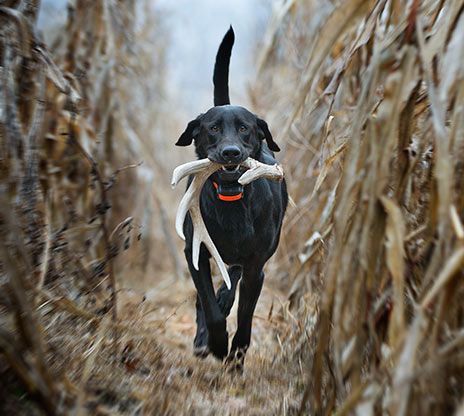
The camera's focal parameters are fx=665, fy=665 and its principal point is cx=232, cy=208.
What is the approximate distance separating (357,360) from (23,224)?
148 cm

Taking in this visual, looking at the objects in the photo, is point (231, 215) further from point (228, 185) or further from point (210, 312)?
point (210, 312)

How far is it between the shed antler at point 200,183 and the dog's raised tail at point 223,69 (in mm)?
670

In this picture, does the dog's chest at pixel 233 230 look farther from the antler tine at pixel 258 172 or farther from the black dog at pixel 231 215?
the antler tine at pixel 258 172

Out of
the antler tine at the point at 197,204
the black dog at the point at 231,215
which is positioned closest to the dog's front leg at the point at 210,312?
the black dog at the point at 231,215

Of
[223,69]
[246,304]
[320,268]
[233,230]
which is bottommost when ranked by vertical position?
[246,304]

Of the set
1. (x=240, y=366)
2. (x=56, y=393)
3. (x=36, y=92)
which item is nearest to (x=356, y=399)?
(x=56, y=393)

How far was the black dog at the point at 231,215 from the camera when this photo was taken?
10.7 ft

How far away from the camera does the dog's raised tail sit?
11.1 ft

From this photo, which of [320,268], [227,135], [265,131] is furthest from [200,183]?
[320,268]

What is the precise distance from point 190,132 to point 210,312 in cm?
93

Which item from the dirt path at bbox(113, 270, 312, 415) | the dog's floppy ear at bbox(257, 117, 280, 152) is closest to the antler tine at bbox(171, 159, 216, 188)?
the dog's floppy ear at bbox(257, 117, 280, 152)

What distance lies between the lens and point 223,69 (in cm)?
353

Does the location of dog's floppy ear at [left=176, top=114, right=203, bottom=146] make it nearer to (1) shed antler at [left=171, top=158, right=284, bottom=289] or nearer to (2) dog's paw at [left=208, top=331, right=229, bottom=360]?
(1) shed antler at [left=171, top=158, right=284, bottom=289]

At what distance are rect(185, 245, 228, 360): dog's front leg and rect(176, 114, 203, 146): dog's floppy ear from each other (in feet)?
1.83
